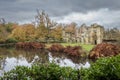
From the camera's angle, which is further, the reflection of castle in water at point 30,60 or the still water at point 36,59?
the reflection of castle in water at point 30,60

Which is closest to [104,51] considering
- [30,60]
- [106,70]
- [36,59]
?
[30,60]

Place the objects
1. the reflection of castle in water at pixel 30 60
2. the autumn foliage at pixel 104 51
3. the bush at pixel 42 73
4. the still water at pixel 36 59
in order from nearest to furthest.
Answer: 1. the bush at pixel 42 73
2. the still water at pixel 36 59
3. the reflection of castle in water at pixel 30 60
4. the autumn foliage at pixel 104 51

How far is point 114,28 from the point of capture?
3637 inches

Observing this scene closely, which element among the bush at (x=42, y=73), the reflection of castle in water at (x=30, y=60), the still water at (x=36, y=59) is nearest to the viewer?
the bush at (x=42, y=73)

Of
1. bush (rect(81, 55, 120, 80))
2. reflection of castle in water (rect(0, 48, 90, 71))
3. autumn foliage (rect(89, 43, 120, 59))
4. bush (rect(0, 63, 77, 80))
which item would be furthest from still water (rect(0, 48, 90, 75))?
bush (rect(81, 55, 120, 80))

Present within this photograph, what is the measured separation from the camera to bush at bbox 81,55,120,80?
9320 mm

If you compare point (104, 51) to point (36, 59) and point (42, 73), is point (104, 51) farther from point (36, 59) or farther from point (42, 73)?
point (42, 73)

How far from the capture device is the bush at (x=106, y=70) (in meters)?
9.32

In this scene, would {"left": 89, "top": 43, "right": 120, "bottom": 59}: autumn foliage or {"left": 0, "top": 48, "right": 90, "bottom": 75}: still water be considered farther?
{"left": 89, "top": 43, "right": 120, "bottom": 59}: autumn foliage

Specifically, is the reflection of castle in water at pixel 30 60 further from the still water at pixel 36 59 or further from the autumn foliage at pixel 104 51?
the autumn foliage at pixel 104 51

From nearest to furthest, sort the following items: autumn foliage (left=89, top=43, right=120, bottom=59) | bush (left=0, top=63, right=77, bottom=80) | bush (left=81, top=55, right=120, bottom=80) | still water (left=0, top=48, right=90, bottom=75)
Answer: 1. bush (left=81, top=55, right=120, bottom=80)
2. bush (left=0, top=63, right=77, bottom=80)
3. still water (left=0, top=48, right=90, bottom=75)
4. autumn foliage (left=89, top=43, right=120, bottom=59)

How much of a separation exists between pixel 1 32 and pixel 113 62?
295 ft

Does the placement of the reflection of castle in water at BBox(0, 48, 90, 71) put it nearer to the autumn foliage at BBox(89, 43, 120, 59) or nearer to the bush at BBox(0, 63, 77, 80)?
the autumn foliage at BBox(89, 43, 120, 59)

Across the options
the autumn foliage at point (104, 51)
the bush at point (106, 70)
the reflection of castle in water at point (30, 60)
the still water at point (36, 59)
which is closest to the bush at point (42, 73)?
the bush at point (106, 70)
